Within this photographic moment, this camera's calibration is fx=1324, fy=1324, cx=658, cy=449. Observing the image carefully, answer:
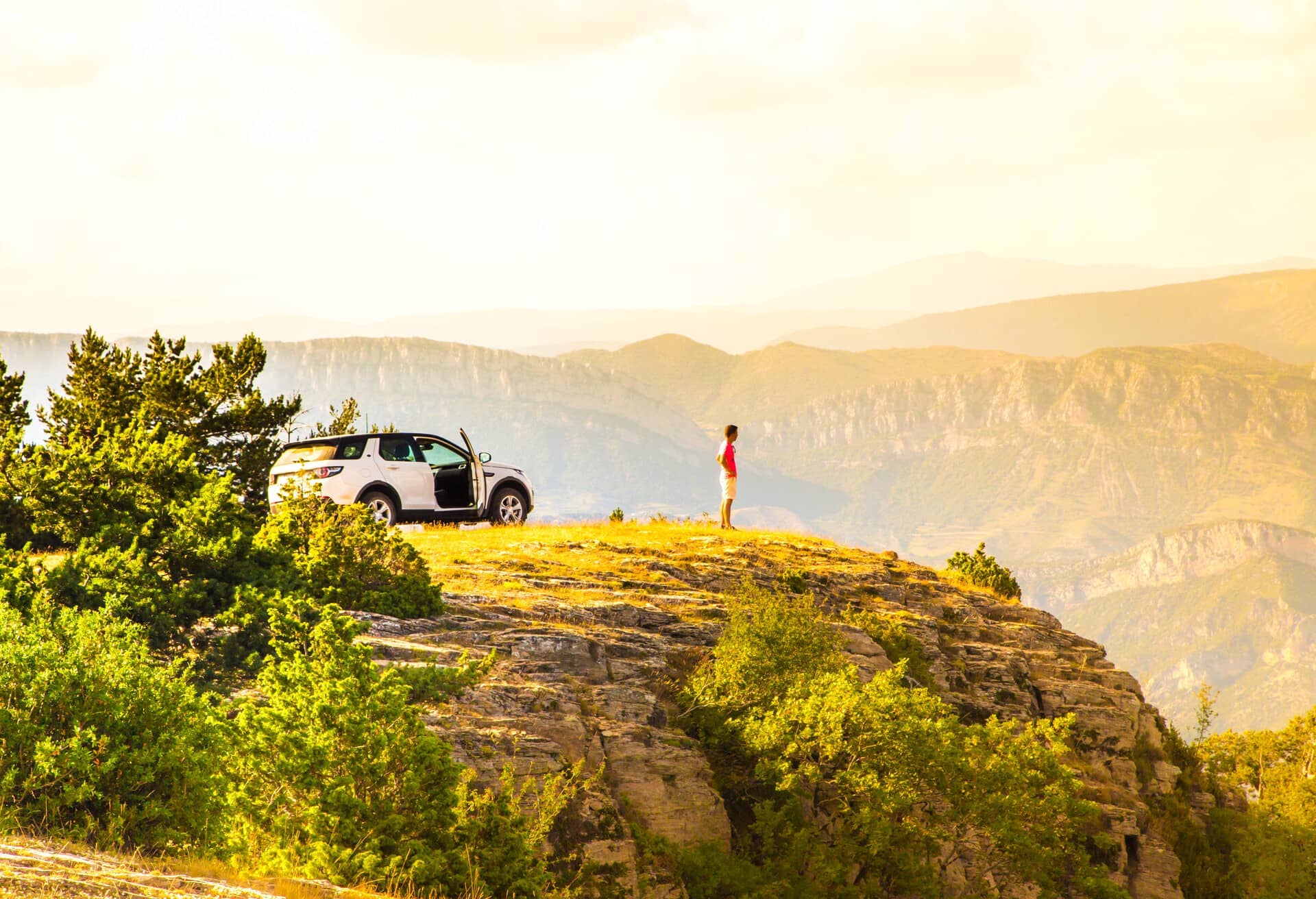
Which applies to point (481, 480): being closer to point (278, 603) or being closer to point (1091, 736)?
point (278, 603)

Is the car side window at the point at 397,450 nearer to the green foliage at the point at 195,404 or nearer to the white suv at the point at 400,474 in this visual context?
the white suv at the point at 400,474

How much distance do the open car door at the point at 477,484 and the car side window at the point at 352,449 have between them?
240 centimetres

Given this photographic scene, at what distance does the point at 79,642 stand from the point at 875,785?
43.0 ft

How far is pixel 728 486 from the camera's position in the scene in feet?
102

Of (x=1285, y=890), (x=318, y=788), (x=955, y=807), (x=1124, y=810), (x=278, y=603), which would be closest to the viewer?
(x=318, y=788)

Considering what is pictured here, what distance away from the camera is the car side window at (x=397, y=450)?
29.0 metres

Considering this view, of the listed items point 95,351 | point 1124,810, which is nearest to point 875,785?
point 1124,810

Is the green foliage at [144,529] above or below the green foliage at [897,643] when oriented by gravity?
above

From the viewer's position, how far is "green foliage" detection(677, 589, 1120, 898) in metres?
21.6

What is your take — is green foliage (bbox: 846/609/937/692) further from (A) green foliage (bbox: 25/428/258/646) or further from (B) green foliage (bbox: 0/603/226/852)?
(B) green foliage (bbox: 0/603/226/852)

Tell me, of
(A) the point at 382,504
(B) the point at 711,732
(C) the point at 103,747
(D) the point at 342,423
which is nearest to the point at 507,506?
(A) the point at 382,504


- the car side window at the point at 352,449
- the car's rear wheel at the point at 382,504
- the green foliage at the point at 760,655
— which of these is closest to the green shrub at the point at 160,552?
the car side window at the point at 352,449

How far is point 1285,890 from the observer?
50.3m

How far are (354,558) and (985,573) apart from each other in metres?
34.5
